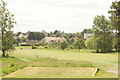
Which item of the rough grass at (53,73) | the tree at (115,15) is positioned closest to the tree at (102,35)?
the tree at (115,15)

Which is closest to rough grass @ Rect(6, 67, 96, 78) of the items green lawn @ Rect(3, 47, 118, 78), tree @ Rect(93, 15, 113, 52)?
green lawn @ Rect(3, 47, 118, 78)

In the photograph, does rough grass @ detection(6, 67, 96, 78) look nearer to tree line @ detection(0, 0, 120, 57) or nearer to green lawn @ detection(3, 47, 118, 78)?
green lawn @ detection(3, 47, 118, 78)

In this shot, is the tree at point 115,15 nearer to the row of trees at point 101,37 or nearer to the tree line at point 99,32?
the tree line at point 99,32

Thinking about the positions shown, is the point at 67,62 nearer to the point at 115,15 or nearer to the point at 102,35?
the point at 115,15

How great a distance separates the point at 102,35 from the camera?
93.7 meters

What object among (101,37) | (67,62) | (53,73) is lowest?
(67,62)

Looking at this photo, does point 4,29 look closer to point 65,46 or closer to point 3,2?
point 3,2

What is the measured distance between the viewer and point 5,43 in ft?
192

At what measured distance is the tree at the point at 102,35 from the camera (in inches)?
3529

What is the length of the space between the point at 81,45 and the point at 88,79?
86.1m

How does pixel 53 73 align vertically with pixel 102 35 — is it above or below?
below

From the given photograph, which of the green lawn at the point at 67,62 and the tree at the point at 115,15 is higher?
the tree at the point at 115,15

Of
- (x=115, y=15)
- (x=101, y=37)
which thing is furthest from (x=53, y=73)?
(x=101, y=37)

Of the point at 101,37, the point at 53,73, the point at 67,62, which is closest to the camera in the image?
the point at 53,73
